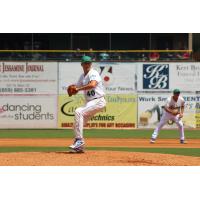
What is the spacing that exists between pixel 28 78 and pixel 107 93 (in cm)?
385

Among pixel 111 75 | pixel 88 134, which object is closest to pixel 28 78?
pixel 111 75

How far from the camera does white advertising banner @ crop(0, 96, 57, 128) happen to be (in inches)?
1155

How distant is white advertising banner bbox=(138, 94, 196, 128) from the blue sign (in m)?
0.48

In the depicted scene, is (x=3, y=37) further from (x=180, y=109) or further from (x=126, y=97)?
Result: (x=180, y=109)

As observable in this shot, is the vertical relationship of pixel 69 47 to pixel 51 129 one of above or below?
above

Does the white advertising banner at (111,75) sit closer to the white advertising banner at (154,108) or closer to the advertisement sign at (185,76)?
the white advertising banner at (154,108)

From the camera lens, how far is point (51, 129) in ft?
96.0

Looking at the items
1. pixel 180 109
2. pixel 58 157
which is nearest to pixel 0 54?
pixel 180 109

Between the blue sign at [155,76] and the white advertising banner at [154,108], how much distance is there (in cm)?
48

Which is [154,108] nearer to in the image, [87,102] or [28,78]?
[28,78]

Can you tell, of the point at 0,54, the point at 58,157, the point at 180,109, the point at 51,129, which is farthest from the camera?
the point at 0,54

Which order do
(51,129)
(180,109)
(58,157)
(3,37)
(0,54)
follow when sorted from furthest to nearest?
(3,37) < (0,54) < (51,129) < (180,109) < (58,157)

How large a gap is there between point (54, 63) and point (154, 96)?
16.6 ft

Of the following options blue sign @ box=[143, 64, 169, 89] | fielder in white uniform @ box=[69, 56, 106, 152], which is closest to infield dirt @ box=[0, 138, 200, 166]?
fielder in white uniform @ box=[69, 56, 106, 152]
